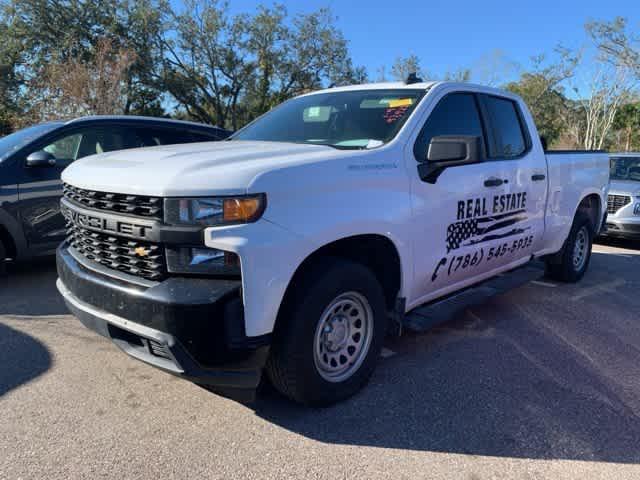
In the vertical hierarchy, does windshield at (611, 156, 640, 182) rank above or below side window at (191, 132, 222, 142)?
below

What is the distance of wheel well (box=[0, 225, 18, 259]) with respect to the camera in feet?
16.4

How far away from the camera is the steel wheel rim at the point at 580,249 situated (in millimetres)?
5867

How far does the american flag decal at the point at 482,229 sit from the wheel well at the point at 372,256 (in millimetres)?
560

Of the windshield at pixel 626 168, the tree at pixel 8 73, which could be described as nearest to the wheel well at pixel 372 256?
the windshield at pixel 626 168

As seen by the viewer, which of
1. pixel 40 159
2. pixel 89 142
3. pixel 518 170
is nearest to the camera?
pixel 518 170

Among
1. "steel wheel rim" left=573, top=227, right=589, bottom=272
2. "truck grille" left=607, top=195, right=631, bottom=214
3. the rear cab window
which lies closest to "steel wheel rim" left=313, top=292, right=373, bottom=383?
the rear cab window

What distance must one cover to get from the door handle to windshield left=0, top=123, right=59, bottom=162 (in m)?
4.55

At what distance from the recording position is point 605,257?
785cm

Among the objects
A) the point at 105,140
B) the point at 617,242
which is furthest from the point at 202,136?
the point at 617,242

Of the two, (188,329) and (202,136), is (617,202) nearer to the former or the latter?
(202,136)

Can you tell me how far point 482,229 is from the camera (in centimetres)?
387

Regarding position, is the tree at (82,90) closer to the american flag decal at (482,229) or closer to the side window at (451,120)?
the side window at (451,120)

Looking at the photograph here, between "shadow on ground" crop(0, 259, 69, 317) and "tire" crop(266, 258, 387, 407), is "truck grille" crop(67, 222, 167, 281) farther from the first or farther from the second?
"shadow on ground" crop(0, 259, 69, 317)

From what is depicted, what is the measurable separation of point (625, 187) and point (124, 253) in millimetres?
8997
